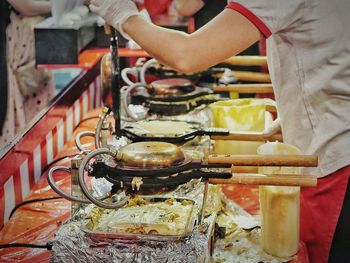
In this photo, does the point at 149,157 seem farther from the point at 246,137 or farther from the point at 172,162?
Answer: the point at 246,137

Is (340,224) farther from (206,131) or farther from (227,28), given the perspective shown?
(227,28)

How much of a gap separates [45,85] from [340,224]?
385 cm

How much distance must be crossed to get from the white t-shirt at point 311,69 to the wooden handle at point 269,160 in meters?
0.28

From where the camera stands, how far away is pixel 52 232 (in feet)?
6.26

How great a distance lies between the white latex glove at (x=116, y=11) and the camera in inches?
67.8

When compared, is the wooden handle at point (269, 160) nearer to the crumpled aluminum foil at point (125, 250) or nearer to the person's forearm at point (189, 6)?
the crumpled aluminum foil at point (125, 250)

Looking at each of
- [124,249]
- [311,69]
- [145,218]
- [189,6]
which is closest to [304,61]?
[311,69]

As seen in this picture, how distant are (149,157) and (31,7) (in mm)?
3311

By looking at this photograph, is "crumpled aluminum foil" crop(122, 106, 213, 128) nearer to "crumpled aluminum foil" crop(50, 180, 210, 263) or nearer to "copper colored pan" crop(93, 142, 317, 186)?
"copper colored pan" crop(93, 142, 317, 186)

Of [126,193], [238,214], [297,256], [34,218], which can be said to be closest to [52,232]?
[34,218]

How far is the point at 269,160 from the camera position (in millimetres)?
1531

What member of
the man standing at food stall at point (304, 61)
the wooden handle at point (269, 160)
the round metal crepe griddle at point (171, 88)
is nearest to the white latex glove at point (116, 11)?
the man standing at food stall at point (304, 61)

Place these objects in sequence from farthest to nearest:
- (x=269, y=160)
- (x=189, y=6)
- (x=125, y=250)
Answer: (x=189, y=6)
(x=269, y=160)
(x=125, y=250)

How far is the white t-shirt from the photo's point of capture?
1.58 meters
